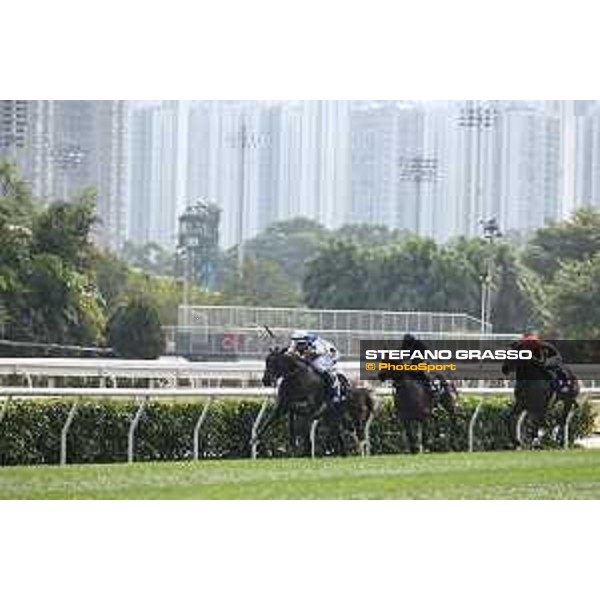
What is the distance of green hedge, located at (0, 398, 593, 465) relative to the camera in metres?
17.7

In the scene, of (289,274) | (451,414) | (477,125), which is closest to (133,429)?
(289,274)

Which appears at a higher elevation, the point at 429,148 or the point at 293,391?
the point at 429,148

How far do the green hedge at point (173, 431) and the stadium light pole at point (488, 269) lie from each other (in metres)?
0.47

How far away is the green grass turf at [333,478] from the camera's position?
1753cm

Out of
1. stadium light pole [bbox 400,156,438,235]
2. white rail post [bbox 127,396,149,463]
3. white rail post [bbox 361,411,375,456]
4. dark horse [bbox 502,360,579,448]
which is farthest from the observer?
white rail post [bbox 361,411,375,456]

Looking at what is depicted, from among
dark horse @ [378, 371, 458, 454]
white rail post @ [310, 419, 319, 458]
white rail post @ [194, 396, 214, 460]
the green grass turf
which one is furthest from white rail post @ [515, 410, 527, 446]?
white rail post @ [194, 396, 214, 460]

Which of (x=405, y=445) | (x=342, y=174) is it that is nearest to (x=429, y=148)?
(x=342, y=174)

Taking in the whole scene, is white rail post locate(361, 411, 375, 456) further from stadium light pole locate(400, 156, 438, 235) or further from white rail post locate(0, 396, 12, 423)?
white rail post locate(0, 396, 12, 423)

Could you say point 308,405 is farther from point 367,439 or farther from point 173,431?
point 173,431

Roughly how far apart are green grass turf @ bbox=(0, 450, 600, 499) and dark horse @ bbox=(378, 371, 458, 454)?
147 millimetres

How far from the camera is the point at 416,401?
17.9 m

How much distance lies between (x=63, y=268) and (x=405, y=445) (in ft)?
6.68
